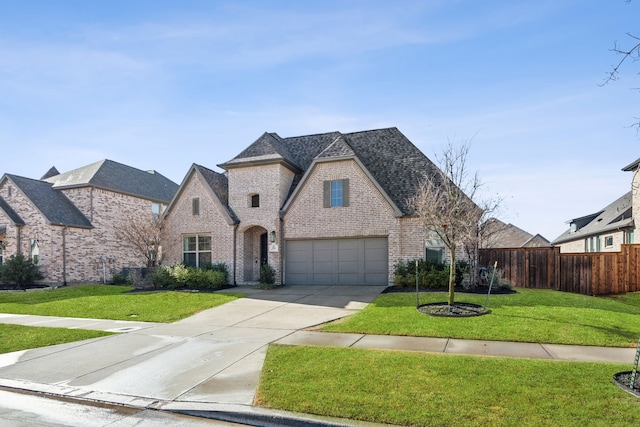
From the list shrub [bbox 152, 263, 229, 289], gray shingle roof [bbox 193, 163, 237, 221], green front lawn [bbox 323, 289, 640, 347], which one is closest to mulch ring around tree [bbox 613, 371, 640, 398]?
green front lawn [bbox 323, 289, 640, 347]

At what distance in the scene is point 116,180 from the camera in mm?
28156

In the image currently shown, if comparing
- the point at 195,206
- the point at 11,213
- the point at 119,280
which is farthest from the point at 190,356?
the point at 11,213

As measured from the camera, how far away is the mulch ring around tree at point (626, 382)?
4964mm

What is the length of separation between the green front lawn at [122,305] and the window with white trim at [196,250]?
13.3ft

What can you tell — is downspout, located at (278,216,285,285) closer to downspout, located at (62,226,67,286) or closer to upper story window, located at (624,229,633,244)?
downspout, located at (62,226,67,286)

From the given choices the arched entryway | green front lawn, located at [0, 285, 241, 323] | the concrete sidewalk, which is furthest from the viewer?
the arched entryway

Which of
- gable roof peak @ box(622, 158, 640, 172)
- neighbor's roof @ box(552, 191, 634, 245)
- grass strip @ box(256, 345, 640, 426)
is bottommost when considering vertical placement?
grass strip @ box(256, 345, 640, 426)

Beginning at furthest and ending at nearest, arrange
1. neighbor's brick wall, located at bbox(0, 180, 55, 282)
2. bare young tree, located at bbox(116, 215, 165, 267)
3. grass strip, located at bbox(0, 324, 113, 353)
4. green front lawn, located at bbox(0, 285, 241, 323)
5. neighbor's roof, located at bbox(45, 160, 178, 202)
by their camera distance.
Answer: neighbor's roof, located at bbox(45, 160, 178, 202) < neighbor's brick wall, located at bbox(0, 180, 55, 282) < bare young tree, located at bbox(116, 215, 165, 267) < green front lawn, located at bbox(0, 285, 241, 323) < grass strip, located at bbox(0, 324, 113, 353)

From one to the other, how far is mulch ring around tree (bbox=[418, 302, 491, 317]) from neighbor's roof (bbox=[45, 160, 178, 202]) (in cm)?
2365

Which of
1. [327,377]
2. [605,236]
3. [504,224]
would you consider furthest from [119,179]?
[605,236]

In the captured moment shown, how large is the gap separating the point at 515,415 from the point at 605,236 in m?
27.4

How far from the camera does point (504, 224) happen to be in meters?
17.9

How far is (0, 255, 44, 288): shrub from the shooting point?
21.1m

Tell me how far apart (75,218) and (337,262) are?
58.1 ft
